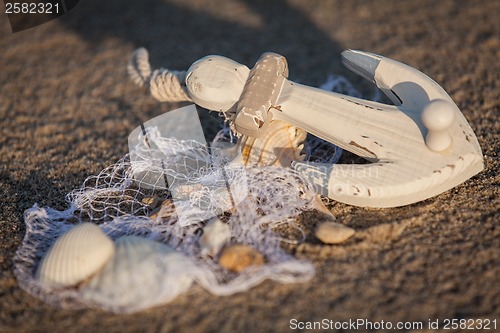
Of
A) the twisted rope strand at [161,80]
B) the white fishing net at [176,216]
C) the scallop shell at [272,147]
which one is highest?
the twisted rope strand at [161,80]

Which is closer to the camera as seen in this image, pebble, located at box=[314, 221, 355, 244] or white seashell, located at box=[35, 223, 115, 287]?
white seashell, located at box=[35, 223, 115, 287]

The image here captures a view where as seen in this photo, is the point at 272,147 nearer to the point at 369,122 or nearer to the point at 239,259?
the point at 369,122

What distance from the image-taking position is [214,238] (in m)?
1.84

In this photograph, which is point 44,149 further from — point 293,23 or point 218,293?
point 293,23

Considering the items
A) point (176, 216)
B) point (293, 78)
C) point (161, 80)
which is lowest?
point (176, 216)

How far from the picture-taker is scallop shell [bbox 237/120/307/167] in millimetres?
2203

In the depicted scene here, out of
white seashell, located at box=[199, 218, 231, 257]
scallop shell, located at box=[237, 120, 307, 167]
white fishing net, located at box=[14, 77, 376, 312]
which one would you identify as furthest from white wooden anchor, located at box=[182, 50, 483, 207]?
white seashell, located at box=[199, 218, 231, 257]

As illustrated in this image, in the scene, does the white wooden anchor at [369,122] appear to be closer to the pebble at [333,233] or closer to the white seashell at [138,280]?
the pebble at [333,233]

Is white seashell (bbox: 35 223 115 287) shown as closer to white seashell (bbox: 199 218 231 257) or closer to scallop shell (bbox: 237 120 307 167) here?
white seashell (bbox: 199 218 231 257)

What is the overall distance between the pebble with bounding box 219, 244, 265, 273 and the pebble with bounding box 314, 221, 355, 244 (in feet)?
0.81

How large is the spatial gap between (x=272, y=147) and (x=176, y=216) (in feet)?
1.60

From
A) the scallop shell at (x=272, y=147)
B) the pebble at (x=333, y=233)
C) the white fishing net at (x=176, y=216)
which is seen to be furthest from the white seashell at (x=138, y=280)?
the scallop shell at (x=272, y=147)

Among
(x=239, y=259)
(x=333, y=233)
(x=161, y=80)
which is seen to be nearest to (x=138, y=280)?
(x=239, y=259)

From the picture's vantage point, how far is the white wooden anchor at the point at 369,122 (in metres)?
1.95
